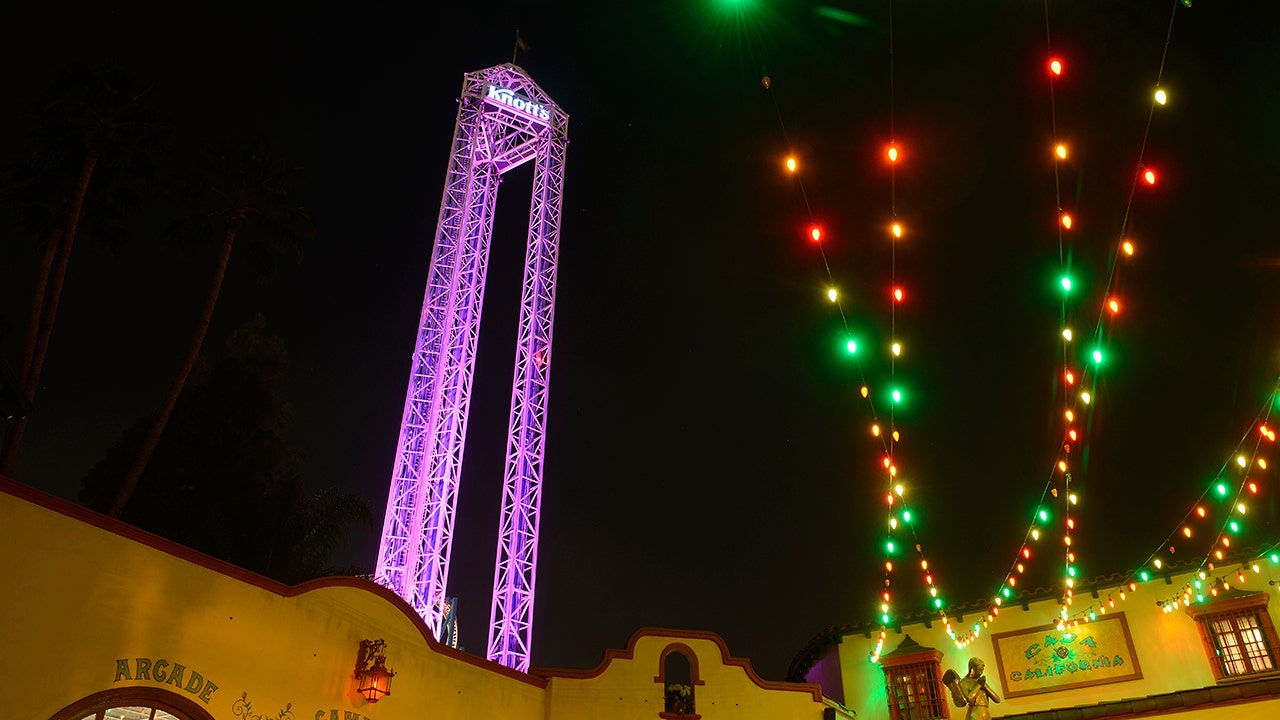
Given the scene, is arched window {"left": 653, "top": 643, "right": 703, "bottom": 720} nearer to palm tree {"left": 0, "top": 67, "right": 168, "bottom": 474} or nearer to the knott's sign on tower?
palm tree {"left": 0, "top": 67, "right": 168, "bottom": 474}

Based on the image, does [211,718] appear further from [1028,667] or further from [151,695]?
[1028,667]

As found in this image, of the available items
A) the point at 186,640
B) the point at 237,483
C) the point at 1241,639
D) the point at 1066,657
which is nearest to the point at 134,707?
the point at 186,640

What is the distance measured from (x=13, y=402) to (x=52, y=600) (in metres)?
2.27

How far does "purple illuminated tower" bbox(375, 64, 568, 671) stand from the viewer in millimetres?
24438

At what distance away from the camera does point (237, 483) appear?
20453 millimetres

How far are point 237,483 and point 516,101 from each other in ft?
59.8

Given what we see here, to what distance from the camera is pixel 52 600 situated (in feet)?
28.7

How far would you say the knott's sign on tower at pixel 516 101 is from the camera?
30972 millimetres

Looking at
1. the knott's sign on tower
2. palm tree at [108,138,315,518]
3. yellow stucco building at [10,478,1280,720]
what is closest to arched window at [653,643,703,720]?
yellow stucco building at [10,478,1280,720]

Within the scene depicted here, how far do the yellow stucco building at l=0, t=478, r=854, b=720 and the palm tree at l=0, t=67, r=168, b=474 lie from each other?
617 cm

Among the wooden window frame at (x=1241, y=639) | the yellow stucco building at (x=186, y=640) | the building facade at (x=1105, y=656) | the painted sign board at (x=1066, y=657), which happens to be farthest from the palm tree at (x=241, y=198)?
the wooden window frame at (x=1241, y=639)

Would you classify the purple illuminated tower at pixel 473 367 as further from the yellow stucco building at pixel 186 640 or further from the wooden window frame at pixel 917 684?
the wooden window frame at pixel 917 684

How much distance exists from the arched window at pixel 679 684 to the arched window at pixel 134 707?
9.63 m

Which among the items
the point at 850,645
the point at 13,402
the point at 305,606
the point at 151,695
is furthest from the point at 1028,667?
the point at 13,402
